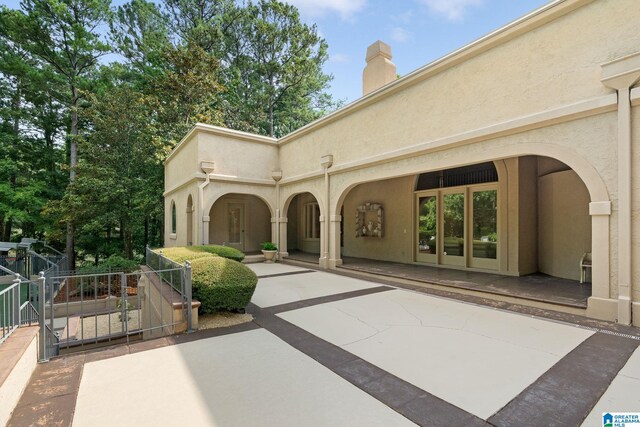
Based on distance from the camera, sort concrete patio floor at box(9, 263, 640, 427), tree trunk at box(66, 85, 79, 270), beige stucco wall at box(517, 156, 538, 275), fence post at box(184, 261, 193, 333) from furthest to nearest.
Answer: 1. tree trunk at box(66, 85, 79, 270)
2. beige stucco wall at box(517, 156, 538, 275)
3. fence post at box(184, 261, 193, 333)
4. concrete patio floor at box(9, 263, 640, 427)

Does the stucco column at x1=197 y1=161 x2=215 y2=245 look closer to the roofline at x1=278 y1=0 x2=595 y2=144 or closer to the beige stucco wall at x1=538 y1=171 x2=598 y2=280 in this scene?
the roofline at x1=278 y1=0 x2=595 y2=144

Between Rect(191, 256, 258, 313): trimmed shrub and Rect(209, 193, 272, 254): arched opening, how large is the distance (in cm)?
917

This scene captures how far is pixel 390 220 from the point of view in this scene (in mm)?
11469

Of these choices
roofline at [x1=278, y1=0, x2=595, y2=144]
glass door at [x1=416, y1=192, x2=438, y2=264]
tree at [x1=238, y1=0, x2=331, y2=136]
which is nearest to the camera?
roofline at [x1=278, y1=0, x2=595, y2=144]

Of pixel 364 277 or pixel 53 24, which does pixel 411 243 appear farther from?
pixel 53 24

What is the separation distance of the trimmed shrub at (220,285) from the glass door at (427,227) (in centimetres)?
699

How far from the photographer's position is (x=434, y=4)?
33.3 ft

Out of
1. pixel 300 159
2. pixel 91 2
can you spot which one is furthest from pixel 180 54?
pixel 300 159

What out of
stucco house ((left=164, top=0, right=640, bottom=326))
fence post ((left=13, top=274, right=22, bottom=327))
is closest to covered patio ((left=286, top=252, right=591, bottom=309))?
stucco house ((left=164, top=0, right=640, bottom=326))

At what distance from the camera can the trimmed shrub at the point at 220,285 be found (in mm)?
4836

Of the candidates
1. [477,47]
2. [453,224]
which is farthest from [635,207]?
[453,224]

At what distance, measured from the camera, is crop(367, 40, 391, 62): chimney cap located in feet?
36.2

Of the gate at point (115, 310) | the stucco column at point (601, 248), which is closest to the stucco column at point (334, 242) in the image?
the gate at point (115, 310)
